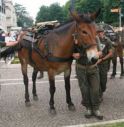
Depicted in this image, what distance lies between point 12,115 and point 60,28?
2.05m

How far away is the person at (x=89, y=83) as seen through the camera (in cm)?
821

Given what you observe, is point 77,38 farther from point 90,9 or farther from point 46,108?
point 90,9

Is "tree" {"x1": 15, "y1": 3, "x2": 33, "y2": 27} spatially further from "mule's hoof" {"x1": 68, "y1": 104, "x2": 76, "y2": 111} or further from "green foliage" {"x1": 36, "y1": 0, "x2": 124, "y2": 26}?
"mule's hoof" {"x1": 68, "y1": 104, "x2": 76, "y2": 111}

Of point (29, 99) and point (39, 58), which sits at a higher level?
point (39, 58)

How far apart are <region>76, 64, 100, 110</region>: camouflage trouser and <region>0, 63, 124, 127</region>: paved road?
1.21ft

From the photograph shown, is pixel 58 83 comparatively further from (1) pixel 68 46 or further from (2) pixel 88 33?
(2) pixel 88 33

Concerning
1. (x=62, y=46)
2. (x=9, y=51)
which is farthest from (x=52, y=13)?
(x=62, y=46)

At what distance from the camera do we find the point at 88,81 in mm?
8375

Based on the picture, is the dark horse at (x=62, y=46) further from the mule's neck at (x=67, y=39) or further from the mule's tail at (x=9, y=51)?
the mule's tail at (x=9, y=51)

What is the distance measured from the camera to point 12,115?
8859mm

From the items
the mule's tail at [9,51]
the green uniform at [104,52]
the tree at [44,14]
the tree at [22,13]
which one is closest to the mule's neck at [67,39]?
the green uniform at [104,52]

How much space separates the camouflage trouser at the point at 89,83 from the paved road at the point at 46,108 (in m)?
0.37

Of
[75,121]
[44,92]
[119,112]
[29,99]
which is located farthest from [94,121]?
[44,92]

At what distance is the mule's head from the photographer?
751cm
